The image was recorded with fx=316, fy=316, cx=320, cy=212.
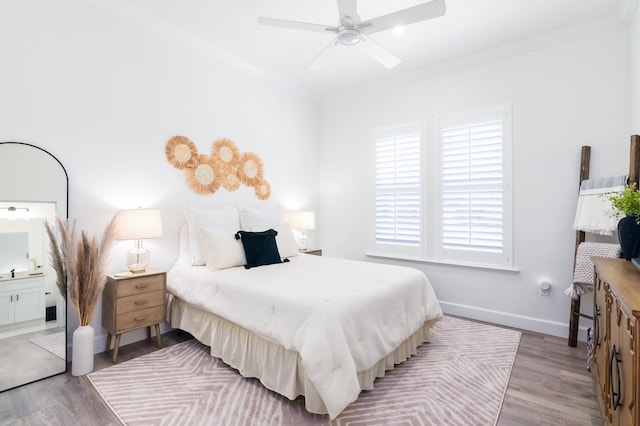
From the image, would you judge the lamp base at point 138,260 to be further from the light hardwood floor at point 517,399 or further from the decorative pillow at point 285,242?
the decorative pillow at point 285,242

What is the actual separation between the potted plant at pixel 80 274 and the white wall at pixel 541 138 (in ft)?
10.7

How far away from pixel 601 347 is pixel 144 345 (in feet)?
11.3

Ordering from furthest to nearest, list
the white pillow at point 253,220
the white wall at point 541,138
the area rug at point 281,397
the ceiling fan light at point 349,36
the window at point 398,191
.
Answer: the window at point 398,191, the white pillow at point 253,220, the white wall at point 541,138, the ceiling fan light at point 349,36, the area rug at point 281,397

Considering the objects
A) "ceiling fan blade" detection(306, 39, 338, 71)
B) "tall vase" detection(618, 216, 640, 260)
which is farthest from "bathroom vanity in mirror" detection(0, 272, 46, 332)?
"tall vase" detection(618, 216, 640, 260)

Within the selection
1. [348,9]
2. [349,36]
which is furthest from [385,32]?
[348,9]

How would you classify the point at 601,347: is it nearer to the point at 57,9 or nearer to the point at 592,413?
the point at 592,413

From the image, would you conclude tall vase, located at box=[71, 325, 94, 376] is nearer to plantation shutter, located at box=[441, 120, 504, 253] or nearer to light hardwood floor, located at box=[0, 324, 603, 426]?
light hardwood floor, located at box=[0, 324, 603, 426]

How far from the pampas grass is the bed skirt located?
765mm

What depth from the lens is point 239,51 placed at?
356cm

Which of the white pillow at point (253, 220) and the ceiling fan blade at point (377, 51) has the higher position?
the ceiling fan blade at point (377, 51)

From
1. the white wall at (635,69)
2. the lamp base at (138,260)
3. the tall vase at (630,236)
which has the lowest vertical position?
the lamp base at (138,260)

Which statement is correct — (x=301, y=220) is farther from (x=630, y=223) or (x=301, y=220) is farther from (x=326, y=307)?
(x=630, y=223)

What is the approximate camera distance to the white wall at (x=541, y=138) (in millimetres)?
2887

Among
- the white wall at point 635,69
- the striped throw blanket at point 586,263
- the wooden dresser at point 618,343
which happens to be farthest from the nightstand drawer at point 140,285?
the white wall at point 635,69
